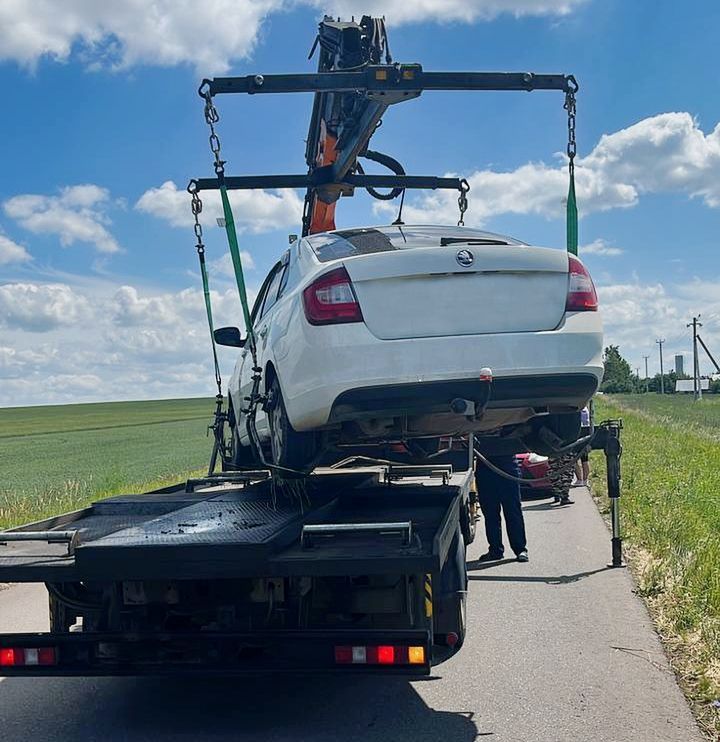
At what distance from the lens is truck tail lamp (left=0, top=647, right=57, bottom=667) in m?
4.46

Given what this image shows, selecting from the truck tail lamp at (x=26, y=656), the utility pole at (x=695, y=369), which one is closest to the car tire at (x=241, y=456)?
A: the truck tail lamp at (x=26, y=656)

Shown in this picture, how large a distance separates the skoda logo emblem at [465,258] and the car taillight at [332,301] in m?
0.59

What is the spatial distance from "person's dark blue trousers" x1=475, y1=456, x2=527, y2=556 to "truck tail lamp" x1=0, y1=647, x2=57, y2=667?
204 inches

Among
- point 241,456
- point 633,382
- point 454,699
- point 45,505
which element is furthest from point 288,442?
point 633,382

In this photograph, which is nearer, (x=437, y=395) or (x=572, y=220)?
(x=437, y=395)

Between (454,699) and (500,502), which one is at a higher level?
(500,502)

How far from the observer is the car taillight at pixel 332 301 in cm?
511

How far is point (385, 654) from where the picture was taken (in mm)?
4254

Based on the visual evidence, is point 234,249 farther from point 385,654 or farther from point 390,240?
point 385,654

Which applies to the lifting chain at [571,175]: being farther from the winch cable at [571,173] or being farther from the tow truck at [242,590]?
the tow truck at [242,590]

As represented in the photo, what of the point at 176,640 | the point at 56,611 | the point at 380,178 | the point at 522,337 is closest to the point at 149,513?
the point at 56,611

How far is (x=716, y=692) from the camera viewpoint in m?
4.86

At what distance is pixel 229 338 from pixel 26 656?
423 cm

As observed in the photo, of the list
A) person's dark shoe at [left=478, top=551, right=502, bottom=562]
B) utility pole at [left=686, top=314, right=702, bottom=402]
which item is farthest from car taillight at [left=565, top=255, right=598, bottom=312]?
utility pole at [left=686, top=314, right=702, bottom=402]
